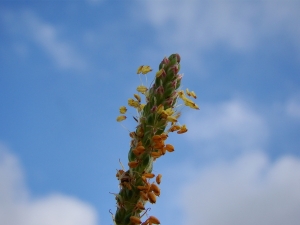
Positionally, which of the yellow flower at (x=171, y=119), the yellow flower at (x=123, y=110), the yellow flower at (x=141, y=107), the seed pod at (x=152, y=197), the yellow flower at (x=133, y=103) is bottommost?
the seed pod at (x=152, y=197)

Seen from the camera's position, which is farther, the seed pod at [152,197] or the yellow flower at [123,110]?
the yellow flower at [123,110]

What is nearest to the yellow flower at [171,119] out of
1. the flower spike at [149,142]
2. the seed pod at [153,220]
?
the flower spike at [149,142]

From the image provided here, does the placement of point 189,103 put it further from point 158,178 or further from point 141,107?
point 158,178

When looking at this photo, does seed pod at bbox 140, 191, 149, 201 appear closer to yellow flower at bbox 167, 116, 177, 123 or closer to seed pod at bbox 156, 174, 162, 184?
seed pod at bbox 156, 174, 162, 184

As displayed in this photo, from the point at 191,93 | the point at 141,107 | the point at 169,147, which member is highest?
the point at 191,93

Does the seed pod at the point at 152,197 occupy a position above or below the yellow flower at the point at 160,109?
below

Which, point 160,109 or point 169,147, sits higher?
point 160,109

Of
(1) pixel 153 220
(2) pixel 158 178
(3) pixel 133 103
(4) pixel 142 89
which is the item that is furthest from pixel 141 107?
(1) pixel 153 220

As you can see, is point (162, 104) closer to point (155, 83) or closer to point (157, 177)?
point (155, 83)

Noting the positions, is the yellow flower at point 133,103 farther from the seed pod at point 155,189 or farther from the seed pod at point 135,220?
the seed pod at point 135,220

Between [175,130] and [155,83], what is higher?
[155,83]

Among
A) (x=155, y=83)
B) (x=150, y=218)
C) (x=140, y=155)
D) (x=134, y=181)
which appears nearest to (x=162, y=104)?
(x=155, y=83)
